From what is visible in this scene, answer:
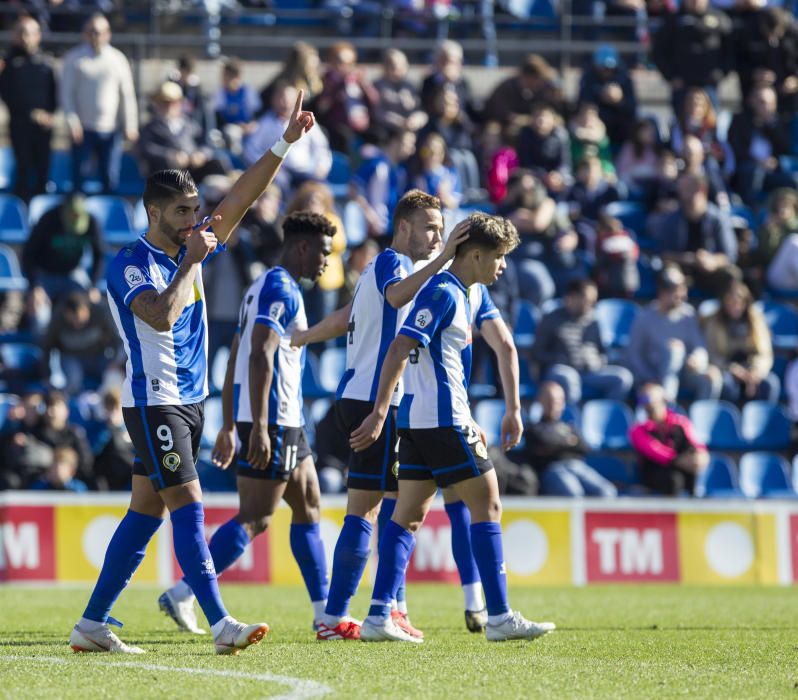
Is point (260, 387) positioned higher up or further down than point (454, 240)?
further down

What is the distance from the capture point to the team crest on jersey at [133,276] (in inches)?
256

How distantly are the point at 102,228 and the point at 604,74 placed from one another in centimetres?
630

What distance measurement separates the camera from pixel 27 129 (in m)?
16.0

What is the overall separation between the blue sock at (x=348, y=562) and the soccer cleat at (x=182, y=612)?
37.0 inches

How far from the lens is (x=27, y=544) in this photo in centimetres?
1267

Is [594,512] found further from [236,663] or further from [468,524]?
[236,663]

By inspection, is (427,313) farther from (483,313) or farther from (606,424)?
(606,424)

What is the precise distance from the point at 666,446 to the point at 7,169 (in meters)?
7.98

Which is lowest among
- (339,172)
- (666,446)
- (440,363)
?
(666,446)

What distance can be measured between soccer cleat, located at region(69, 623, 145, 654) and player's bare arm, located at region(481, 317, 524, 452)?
82.8 inches

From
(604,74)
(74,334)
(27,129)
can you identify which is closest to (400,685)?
(74,334)

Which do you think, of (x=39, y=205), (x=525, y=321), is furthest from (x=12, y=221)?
(x=525, y=321)

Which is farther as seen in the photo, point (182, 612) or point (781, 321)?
point (781, 321)

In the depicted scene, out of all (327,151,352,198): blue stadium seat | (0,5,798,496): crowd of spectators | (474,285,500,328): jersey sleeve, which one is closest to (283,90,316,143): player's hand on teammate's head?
(474,285,500,328): jersey sleeve
